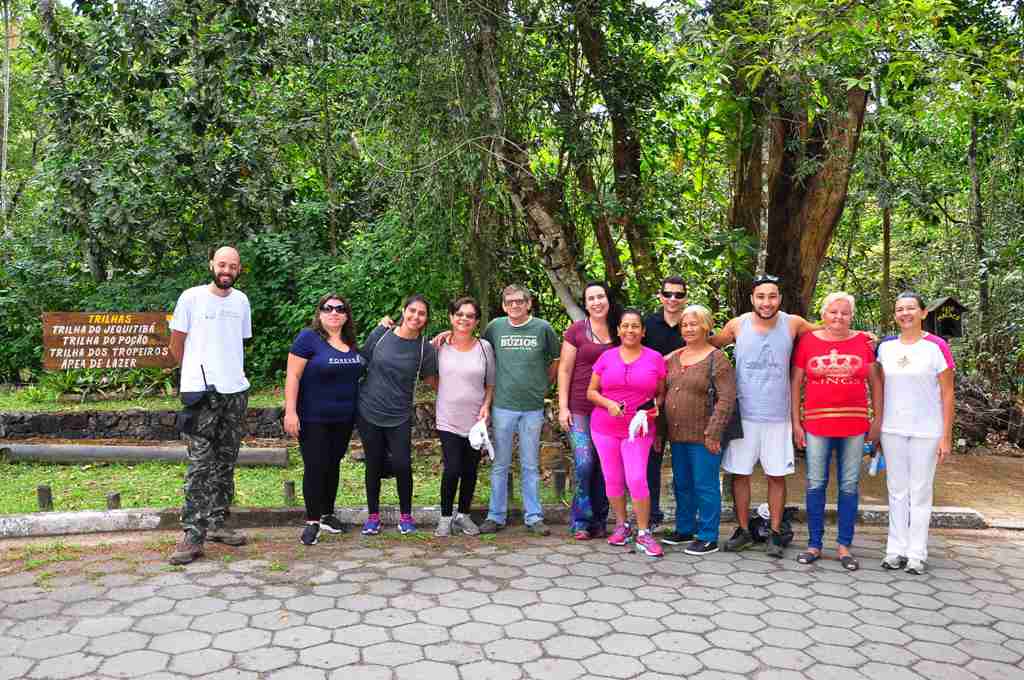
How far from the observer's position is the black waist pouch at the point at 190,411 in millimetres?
5184

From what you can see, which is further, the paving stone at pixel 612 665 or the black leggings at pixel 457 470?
the black leggings at pixel 457 470

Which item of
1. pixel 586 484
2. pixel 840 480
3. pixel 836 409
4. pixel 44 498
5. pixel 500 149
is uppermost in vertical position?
pixel 500 149

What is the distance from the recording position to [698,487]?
5.44 metres

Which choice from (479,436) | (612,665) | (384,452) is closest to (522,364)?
(479,436)

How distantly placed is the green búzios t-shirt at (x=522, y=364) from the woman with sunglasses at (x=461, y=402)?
106 millimetres

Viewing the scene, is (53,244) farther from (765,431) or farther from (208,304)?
(765,431)

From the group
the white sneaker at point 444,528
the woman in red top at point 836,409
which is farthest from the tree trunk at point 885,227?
the white sneaker at point 444,528

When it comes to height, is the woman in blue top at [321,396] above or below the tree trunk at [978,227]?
below

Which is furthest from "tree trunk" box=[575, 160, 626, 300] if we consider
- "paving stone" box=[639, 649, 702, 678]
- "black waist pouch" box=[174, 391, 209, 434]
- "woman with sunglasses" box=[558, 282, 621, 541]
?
"paving stone" box=[639, 649, 702, 678]

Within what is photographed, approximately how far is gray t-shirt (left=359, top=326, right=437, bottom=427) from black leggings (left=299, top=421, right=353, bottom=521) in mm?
215

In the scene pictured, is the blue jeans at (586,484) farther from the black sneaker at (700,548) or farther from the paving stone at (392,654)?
the paving stone at (392,654)

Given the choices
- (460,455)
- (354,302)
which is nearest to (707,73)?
(460,455)

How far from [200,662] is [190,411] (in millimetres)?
1960

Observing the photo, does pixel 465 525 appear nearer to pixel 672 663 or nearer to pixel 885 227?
pixel 672 663
